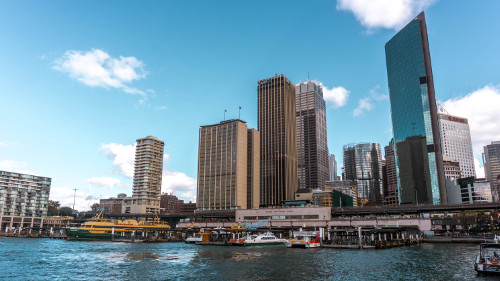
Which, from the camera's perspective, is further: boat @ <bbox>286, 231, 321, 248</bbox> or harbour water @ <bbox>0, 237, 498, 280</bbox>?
boat @ <bbox>286, 231, 321, 248</bbox>

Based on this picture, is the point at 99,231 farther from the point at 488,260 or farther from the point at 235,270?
the point at 488,260

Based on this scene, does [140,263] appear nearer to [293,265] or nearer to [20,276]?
[20,276]

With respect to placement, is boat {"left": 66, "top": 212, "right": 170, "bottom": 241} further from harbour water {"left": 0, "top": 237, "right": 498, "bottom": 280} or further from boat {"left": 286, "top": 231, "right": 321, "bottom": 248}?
harbour water {"left": 0, "top": 237, "right": 498, "bottom": 280}

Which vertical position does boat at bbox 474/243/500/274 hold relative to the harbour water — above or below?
above

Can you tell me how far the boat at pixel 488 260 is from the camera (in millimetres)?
43875

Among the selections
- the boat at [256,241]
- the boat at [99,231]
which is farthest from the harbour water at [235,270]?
the boat at [99,231]

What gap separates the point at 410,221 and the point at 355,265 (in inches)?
3648

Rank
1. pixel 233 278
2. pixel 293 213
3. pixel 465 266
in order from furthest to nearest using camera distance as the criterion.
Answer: pixel 293 213 → pixel 465 266 → pixel 233 278

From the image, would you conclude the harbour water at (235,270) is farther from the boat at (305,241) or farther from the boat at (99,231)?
the boat at (99,231)

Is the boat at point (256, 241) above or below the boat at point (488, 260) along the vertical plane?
below

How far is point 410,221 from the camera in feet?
438

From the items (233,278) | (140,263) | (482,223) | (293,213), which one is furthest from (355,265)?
(482,223)

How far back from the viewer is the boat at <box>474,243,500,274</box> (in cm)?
4388

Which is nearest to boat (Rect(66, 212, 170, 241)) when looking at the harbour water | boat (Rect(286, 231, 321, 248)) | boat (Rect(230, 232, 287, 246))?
boat (Rect(230, 232, 287, 246))
